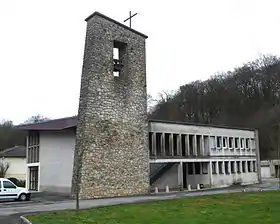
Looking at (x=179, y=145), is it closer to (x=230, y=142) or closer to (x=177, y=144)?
(x=177, y=144)

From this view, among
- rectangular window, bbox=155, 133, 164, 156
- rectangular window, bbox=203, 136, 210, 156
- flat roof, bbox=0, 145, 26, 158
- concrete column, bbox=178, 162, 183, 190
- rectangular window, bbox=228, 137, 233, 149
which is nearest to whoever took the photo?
rectangular window, bbox=155, 133, 164, 156

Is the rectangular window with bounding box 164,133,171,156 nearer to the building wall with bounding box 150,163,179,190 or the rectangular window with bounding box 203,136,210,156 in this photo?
the building wall with bounding box 150,163,179,190

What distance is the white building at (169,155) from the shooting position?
1556 inches

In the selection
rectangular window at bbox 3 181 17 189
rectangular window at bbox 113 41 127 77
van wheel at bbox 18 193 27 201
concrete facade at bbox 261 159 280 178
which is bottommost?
van wheel at bbox 18 193 27 201

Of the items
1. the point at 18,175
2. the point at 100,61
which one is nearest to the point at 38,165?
the point at 100,61

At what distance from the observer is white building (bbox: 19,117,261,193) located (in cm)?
3953

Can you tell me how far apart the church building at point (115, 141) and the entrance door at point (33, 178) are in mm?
107

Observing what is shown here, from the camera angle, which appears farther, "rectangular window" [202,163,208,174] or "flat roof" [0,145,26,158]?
"flat roof" [0,145,26,158]

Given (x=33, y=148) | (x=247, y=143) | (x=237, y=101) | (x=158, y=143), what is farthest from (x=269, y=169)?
(x=33, y=148)

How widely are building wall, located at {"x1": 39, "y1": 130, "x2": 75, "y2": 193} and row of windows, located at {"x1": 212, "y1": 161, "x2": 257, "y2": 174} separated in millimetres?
17402

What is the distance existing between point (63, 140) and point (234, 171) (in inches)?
877

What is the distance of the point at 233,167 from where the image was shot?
50719mm

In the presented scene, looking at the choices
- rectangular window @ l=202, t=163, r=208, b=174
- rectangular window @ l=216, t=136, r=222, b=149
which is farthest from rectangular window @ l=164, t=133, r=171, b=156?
rectangular window @ l=216, t=136, r=222, b=149

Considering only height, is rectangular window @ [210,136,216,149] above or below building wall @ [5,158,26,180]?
above
